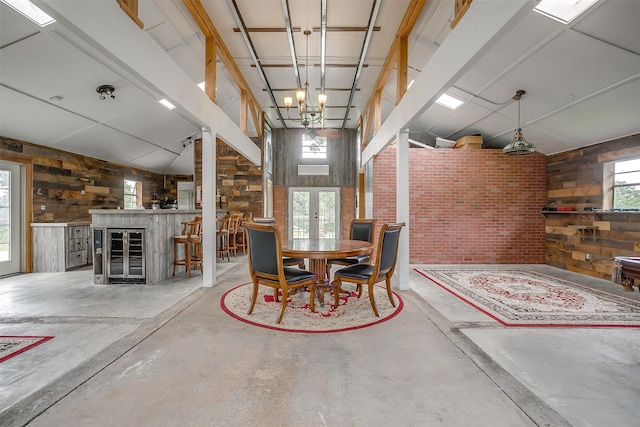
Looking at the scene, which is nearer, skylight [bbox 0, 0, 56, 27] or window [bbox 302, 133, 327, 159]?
skylight [bbox 0, 0, 56, 27]

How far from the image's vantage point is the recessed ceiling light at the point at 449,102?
18.6ft

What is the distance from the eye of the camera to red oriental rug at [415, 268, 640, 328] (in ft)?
10.2

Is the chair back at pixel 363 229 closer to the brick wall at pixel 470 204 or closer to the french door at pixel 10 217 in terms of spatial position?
the brick wall at pixel 470 204

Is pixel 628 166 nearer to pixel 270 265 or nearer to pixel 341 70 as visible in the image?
pixel 341 70

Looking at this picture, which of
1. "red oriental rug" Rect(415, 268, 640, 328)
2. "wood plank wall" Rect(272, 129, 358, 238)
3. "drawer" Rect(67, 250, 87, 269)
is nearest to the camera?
"red oriental rug" Rect(415, 268, 640, 328)

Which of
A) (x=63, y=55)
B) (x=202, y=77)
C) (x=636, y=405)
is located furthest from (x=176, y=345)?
(x=202, y=77)

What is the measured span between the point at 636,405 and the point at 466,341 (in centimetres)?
101

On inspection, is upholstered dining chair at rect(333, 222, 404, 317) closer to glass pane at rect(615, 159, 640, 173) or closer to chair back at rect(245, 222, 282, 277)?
chair back at rect(245, 222, 282, 277)

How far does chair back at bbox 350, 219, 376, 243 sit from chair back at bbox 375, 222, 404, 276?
1119mm

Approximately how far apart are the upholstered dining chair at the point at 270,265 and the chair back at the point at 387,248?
0.76 m

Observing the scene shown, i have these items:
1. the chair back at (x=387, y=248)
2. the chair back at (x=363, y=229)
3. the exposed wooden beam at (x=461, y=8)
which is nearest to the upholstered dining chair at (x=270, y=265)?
the chair back at (x=387, y=248)

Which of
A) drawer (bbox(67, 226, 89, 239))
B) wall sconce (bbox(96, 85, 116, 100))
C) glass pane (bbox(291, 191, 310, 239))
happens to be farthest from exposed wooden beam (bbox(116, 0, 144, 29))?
glass pane (bbox(291, 191, 310, 239))

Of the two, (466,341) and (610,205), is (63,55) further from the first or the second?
(610,205)

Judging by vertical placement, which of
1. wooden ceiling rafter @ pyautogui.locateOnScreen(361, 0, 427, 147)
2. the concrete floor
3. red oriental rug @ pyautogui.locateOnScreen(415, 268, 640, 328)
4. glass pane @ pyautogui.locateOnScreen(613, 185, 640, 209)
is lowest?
red oriental rug @ pyautogui.locateOnScreen(415, 268, 640, 328)
